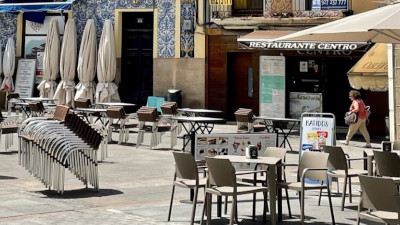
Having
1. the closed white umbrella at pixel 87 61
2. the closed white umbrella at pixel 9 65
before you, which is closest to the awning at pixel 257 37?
the closed white umbrella at pixel 87 61

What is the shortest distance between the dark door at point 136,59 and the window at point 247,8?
366cm

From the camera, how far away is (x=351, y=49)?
85.6 ft

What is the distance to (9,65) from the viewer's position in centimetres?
3462

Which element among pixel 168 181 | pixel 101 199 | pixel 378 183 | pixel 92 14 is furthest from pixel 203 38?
pixel 378 183

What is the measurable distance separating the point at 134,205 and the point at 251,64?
17.2 meters

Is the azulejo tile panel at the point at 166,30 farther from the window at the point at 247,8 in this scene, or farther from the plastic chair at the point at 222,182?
the plastic chair at the point at 222,182

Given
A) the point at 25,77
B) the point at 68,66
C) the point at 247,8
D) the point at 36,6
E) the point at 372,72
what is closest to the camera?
the point at 372,72

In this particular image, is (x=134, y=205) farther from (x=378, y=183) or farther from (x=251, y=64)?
(x=251, y=64)

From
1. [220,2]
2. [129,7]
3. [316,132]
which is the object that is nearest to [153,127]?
[316,132]

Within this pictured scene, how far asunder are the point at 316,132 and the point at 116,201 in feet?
12.7

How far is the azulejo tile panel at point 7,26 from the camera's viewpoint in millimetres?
35312

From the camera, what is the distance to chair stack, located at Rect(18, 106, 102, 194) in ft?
48.4

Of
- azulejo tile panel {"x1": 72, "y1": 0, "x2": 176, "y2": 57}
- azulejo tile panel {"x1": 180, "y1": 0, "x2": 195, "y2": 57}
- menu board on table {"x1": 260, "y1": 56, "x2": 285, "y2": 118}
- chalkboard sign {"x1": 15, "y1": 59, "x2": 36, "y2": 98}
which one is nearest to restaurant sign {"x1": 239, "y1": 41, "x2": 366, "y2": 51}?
menu board on table {"x1": 260, "y1": 56, "x2": 285, "y2": 118}

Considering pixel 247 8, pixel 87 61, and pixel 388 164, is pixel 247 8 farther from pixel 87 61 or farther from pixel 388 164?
pixel 388 164
